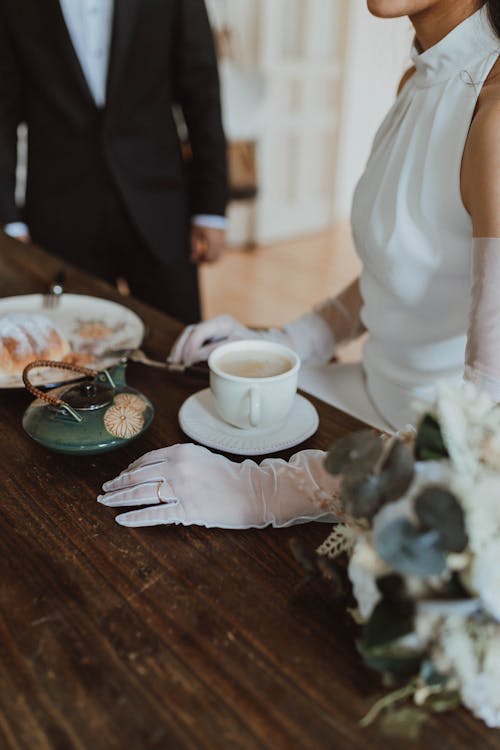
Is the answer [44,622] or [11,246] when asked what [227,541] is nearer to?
[44,622]

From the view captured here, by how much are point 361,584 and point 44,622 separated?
0.28 metres

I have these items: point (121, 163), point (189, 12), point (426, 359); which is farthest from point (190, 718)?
point (189, 12)

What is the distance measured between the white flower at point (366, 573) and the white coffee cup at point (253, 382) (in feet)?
1.05

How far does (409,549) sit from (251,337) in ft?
2.28

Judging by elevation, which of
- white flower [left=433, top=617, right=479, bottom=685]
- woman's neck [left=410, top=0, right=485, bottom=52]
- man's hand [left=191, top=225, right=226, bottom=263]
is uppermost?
woman's neck [left=410, top=0, right=485, bottom=52]

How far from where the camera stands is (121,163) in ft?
6.59

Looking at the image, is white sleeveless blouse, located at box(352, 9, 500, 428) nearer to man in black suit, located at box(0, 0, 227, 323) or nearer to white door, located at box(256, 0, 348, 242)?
Answer: man in black suit, located at box(0, 0, 227, 323)

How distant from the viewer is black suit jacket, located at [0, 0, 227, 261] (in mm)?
1902

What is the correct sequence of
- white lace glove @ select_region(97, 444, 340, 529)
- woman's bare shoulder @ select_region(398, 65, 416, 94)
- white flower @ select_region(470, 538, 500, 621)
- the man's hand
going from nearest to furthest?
1. white flower @ select_region(470, 538, 500, 621)
2. white lace glove @ select_region(97, 444, 340, 529)
3. woman's bare shoulder @ select_region(398, 65, 416, 94)
4. the man's hand

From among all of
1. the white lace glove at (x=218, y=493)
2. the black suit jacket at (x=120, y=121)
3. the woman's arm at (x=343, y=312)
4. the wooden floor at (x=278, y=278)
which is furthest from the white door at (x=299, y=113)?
the white lace glove at (x=218, y=493)

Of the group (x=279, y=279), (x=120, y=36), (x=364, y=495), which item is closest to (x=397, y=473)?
(x=364, y=495)

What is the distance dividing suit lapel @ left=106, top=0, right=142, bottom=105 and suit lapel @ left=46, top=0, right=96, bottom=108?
71 millimetres

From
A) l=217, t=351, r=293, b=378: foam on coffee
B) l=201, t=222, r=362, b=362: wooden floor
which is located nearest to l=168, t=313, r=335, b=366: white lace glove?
l=217, t=351, r=293, b=378: foam on coffee

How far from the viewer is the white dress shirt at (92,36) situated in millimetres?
1865
